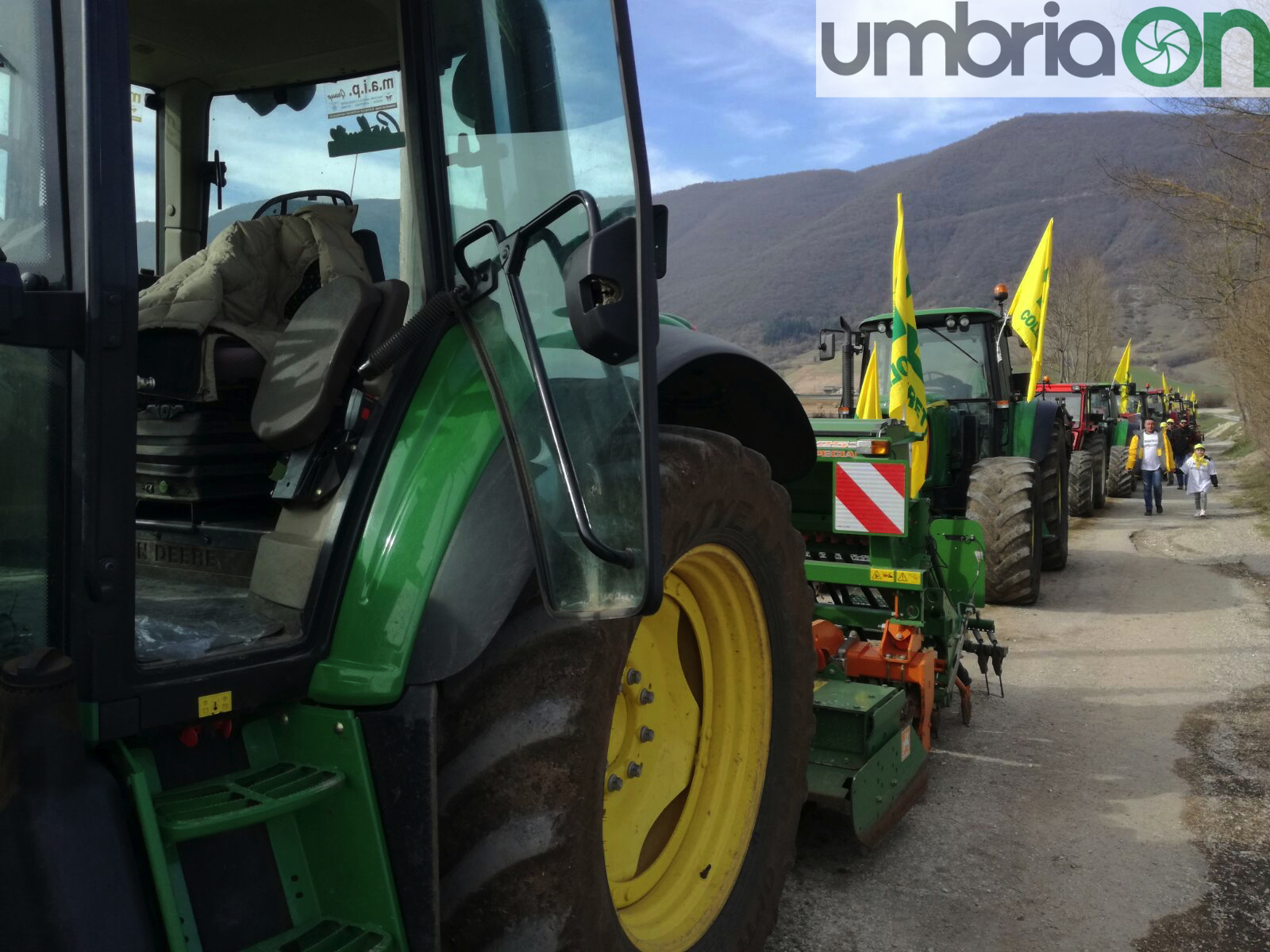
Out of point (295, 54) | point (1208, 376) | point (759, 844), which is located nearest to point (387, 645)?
point (759, 844)

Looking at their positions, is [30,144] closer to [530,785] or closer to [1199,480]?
[530,785]

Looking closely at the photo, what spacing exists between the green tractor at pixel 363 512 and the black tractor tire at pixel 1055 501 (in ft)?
25.1

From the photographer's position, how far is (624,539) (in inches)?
72.2

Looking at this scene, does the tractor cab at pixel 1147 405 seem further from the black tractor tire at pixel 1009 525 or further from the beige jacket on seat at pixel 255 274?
the beige jacket on seat at pixel 255 274

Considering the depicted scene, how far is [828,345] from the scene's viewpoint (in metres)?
8.55

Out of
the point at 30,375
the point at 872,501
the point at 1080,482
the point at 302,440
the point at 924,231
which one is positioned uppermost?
the point at 924,231

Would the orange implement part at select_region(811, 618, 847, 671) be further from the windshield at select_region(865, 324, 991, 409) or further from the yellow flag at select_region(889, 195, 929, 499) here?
the windshield at select_region(865, 324, 991, 409)

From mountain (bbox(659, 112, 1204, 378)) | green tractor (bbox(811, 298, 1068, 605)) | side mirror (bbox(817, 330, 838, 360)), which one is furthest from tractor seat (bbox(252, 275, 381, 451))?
mountain (bbox(659, 112, 1204, 378))

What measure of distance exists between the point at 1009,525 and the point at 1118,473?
39.0ft

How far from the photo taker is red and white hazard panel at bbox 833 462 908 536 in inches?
180

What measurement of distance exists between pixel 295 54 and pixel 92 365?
125 centimetres

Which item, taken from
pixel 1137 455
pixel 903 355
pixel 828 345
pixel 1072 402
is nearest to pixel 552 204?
pixel 903 355

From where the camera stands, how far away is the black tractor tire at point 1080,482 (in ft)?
47.4

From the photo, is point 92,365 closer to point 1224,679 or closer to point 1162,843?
point 1162,843
